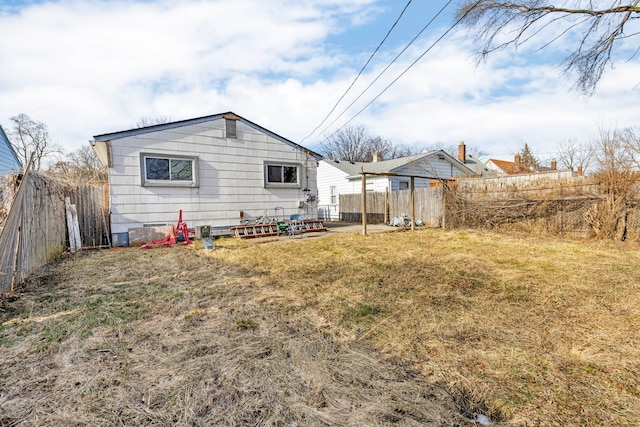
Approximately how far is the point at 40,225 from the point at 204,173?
446 centimetres

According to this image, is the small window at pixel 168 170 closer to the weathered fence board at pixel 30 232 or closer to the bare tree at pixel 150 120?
the weathered fence board at pixel 30 232

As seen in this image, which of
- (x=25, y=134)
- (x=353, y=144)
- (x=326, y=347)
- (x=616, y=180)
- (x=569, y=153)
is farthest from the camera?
(x=353, y=144)

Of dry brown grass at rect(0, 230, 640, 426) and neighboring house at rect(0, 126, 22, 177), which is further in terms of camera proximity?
neighboring house at rect(0, 126, 22, 177)

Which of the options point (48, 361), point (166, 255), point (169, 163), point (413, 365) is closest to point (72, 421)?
point (48, 361)

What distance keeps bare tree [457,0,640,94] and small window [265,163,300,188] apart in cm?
661

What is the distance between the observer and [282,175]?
1059cm

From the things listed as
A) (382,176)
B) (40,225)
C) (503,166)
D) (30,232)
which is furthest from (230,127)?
(503,166)

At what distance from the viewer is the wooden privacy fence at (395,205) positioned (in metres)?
12.6

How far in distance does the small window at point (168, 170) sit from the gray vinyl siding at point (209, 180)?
0.43ft

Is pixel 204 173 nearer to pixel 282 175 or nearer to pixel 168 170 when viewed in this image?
pixel 168 170

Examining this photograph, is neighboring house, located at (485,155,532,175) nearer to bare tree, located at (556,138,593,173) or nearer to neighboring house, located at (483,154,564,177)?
neighboring house, located at (483,154,564,177)

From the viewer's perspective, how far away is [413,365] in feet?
7.14

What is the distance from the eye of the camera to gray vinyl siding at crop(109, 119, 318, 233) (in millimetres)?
8227

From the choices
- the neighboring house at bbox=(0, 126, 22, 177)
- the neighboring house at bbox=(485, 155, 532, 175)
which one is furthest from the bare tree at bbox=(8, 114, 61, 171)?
the neighboring house at bbox=(485, 155, 532, 175)
